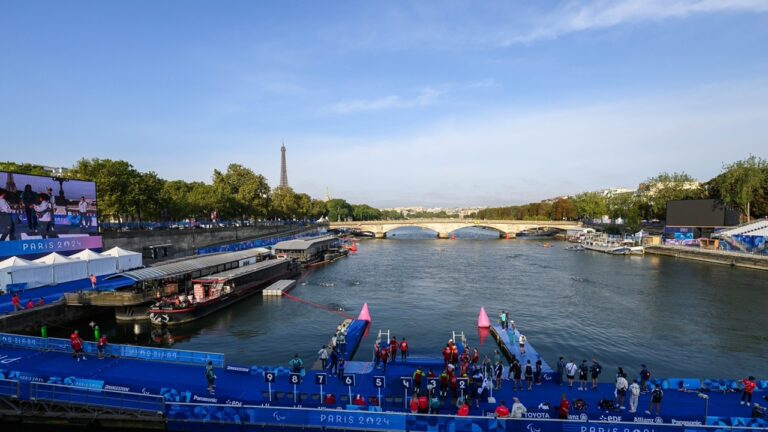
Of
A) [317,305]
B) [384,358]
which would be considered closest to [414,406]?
[384,358]

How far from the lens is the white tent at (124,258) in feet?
153

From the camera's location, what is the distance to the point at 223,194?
100625 millimetres

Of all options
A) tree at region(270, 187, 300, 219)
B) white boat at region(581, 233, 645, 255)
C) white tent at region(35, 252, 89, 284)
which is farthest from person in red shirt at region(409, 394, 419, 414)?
tree at region(270, 187, 300, 219)

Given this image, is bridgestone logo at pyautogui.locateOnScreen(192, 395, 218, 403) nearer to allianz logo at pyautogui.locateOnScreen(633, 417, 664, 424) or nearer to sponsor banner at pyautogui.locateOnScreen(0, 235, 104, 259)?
allianz logo at pyautogui.locateOnScreen(633, 417, 664, 424)

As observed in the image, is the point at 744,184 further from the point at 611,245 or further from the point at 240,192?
the point at 240,192

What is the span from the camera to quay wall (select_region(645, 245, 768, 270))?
71312 millimetres

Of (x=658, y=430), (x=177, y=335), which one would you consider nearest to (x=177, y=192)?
(x=177, y=335)

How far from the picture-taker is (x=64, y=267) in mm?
41125

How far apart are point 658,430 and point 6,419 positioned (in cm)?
2667

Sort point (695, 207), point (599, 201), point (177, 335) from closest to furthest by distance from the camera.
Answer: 1. point (177, 335)
2. point (695, 207)
3. point (599, 201)

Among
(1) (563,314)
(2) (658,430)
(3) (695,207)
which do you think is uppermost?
(3) (695,207)

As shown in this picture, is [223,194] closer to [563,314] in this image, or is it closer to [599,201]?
[563,314]

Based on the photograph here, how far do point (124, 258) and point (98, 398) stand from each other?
109ft

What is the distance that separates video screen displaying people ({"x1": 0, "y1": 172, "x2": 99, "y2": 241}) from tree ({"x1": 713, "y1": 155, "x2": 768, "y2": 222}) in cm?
11815
